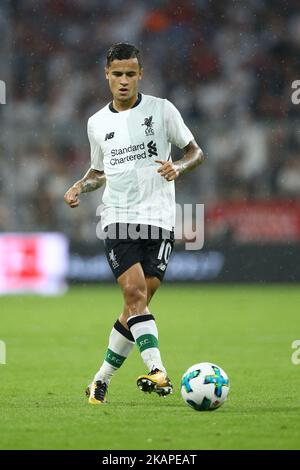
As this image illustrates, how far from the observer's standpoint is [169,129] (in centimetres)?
726

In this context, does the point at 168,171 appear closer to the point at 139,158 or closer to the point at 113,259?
the point at 139,158

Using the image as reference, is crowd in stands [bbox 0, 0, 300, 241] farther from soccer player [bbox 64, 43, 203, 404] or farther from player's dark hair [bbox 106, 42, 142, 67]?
player's dark hair [bbox 106, 42, 142, 67]

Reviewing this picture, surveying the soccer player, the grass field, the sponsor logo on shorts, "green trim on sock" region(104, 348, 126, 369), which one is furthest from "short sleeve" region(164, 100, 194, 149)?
the grass field

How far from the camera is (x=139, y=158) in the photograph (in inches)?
284

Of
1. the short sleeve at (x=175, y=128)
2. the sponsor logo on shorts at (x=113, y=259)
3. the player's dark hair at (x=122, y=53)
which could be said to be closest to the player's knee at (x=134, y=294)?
the sponsor logo on shorts at (x=113, y=259)

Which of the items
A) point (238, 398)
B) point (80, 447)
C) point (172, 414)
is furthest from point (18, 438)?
point (238, 398)

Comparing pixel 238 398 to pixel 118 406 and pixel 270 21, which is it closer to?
pixel 118 406

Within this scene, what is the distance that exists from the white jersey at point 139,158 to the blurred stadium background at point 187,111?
993 cm

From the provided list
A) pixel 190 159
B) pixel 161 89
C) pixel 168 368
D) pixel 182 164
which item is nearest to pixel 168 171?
pixel 182 164

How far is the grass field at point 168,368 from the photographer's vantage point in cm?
562

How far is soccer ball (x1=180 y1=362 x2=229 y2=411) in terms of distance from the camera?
652 cm

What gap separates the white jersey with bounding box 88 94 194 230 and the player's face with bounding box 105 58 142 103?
0.52ft

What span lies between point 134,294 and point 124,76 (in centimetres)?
147

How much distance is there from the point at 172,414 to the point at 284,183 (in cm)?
1262
